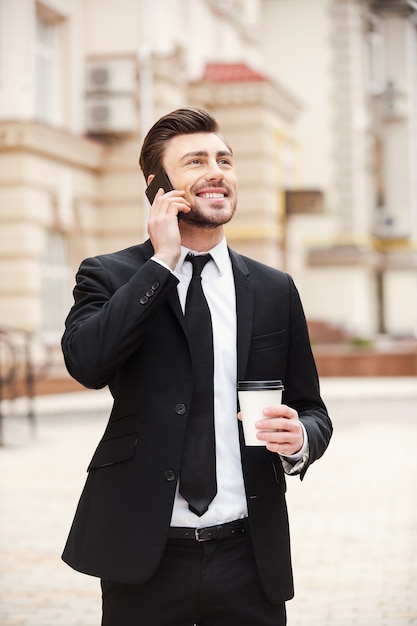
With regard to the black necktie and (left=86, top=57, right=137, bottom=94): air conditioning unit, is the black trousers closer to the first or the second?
the black necktie

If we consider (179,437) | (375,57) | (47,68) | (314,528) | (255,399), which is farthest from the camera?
(375,57)

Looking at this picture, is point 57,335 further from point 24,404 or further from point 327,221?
point 327,221

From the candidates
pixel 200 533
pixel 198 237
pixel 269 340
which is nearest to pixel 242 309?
pixel 269 340

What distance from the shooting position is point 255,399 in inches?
111

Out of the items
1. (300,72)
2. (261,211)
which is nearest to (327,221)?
(300,72)

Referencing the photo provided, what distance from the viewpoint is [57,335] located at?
2375cm

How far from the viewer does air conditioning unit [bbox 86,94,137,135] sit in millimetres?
25047

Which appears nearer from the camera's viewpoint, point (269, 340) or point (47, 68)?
point (269, 340)

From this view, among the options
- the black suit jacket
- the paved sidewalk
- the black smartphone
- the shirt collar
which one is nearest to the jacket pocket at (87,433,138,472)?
the black suit jacket

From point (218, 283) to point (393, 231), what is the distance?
3926 cm

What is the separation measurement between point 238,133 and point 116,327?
26.0 m

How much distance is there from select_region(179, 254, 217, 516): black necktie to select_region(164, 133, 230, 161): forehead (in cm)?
36

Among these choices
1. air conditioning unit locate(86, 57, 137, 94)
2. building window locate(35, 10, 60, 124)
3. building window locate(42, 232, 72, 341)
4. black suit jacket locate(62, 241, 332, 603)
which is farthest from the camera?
air conditioning unit locate(86, 57, 137, 94)

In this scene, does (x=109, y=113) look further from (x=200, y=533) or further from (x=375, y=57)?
(x=200, y=533)
